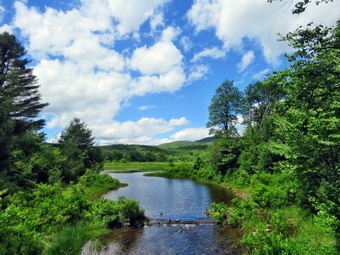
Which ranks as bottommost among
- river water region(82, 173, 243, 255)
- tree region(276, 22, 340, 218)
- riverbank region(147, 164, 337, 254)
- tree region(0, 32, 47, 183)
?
river water region(82, 173, 243, 255)

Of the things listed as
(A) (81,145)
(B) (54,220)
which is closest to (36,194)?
(B) (54,220)

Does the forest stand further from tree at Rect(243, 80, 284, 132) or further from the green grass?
the green grass

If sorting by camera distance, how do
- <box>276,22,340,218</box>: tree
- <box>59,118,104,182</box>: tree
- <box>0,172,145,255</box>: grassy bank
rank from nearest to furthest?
1. <box>276,22,340,218</box>: tree
2. <box>0,172,145,255</box>: grassy bank
3. <box>59,118,104,182</box>: tree

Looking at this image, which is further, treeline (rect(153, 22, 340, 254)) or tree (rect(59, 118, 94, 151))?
tree (rect(59, 118, 94, 151))

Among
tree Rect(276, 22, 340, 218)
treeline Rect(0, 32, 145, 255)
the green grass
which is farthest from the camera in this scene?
the green grass

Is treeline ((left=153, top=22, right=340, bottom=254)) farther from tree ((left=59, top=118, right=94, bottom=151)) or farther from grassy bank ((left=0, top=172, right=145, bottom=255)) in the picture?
tree ((left=59, top=118, right=94, bottom=151))

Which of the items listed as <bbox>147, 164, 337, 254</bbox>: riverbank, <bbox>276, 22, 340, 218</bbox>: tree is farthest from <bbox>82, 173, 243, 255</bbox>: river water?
<bbox>276, 22, 340, 218</bbox>: tree

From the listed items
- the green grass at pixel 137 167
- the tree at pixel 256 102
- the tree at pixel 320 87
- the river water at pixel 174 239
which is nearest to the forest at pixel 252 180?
the tree at pixel 320 87

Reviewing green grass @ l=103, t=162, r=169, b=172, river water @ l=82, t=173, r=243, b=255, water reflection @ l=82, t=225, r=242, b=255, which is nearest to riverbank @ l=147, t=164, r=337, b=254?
river water @ l=82, t=173, r=243, b=255

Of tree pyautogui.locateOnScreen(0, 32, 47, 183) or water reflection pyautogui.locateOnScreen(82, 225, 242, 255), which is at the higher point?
tree pyautogui.locateOnScreen(0, 32, 47, 183)

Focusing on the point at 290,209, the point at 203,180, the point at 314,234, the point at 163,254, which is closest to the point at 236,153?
the point at 203,180

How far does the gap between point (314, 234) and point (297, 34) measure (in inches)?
419

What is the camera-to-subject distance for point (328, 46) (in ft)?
27.3

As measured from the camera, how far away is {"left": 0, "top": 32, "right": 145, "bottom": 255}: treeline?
384 inches
